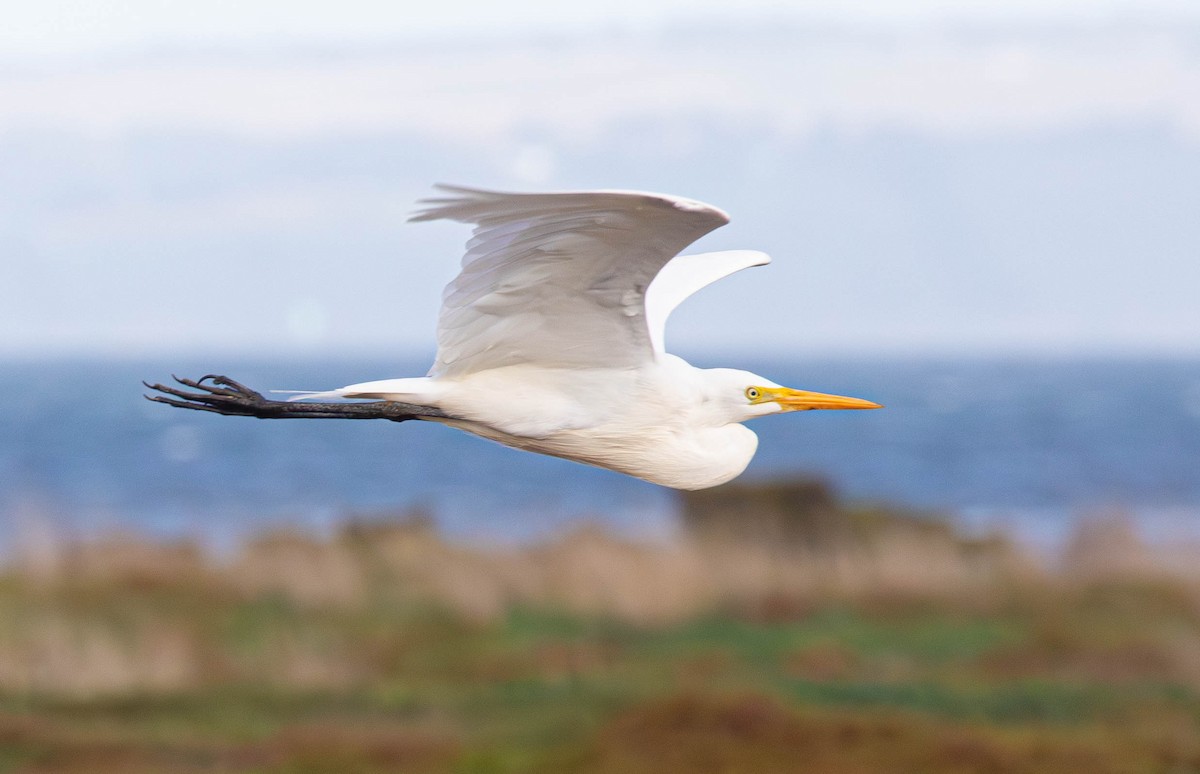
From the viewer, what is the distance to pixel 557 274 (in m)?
4.67

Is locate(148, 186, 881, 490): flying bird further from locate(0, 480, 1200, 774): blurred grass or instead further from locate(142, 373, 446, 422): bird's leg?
locate(0, 480, 1200, 774): blurred grass

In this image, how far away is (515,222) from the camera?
436 centimetres

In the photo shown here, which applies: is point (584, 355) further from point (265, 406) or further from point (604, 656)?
point (604, 656)

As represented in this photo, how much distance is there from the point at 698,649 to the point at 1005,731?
4154 millimetres

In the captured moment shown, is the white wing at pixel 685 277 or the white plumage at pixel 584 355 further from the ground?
the white wing at pixel 685 277

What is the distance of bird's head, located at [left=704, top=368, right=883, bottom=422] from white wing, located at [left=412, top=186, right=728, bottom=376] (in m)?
0.50

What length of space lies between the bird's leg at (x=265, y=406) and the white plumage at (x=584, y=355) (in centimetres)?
8

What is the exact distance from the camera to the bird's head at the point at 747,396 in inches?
219

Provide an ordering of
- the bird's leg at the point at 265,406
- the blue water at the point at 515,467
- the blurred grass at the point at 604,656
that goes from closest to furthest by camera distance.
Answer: the bird's leg at the point at 265,406, the blurred grass at the point at 604,656, the blue water at the point at 515,467

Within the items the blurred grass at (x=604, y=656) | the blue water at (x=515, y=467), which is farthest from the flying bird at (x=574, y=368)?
the blue water at (x=515, y=467)

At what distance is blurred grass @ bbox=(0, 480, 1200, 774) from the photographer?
14.9 m

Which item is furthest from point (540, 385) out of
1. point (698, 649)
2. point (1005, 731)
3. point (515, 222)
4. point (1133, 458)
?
point (1133, 458)

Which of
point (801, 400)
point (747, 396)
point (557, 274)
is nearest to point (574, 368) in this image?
point (557, 274)

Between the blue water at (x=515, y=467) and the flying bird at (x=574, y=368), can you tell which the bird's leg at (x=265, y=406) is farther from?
the blue water at (x=515, y=467)
